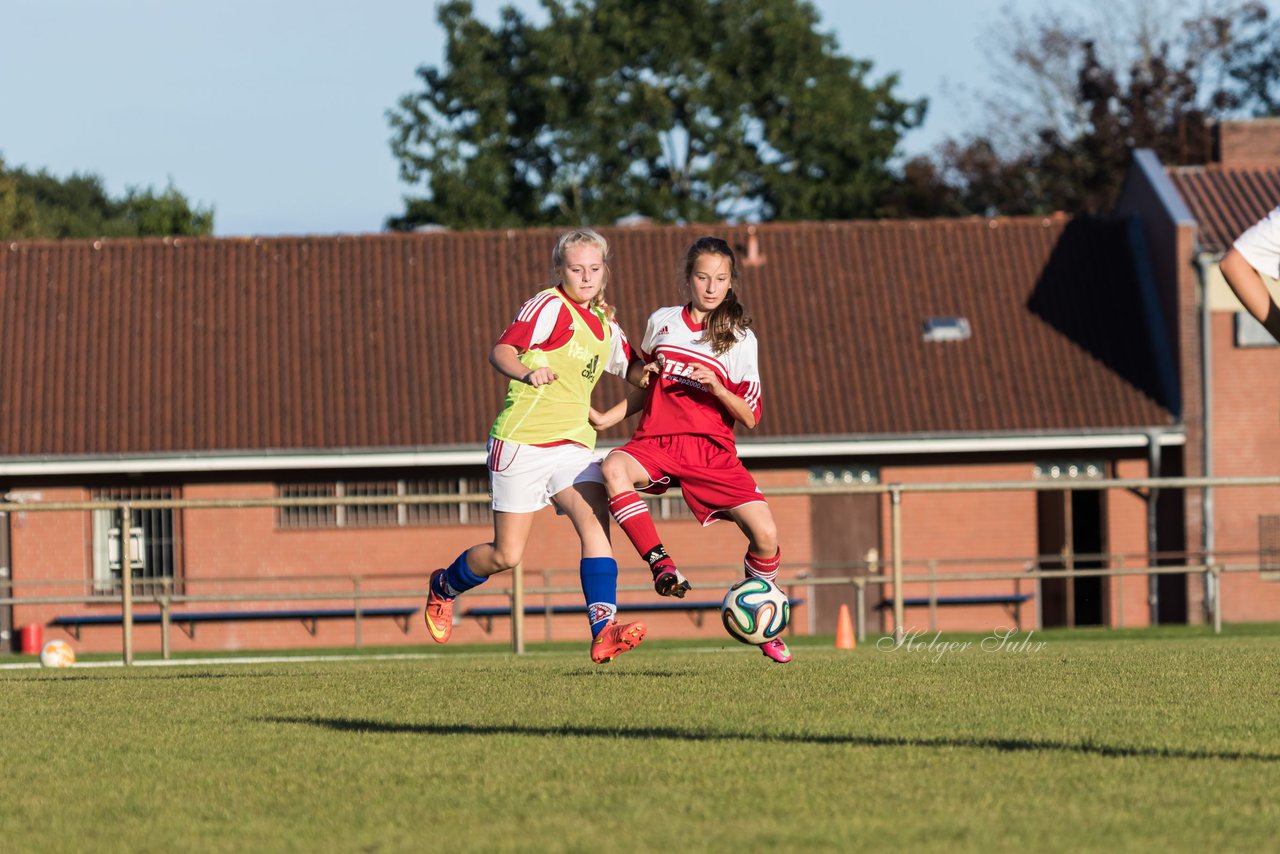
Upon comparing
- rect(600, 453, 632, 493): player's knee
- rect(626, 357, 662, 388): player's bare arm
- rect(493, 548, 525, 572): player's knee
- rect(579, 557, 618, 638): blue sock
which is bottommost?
rect(579, 557, 618, 638): blue sock

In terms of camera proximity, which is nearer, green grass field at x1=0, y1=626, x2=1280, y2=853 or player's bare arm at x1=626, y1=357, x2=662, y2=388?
green grass field at x1=0, y1=626, x2=1280, y2=853

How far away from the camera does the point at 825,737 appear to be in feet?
21.3

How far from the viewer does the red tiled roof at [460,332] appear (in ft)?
93.9

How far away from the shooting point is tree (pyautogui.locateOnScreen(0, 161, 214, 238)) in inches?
1849

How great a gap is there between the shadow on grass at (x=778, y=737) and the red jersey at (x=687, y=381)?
1.95 metres

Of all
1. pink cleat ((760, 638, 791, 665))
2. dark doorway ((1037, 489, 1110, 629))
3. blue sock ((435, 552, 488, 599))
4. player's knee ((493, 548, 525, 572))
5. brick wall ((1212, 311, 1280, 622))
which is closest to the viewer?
player's knee ((493, 548, 525, 572))

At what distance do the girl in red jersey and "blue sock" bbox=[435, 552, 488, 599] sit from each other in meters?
0.94

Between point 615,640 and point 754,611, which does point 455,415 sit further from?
point 615,640

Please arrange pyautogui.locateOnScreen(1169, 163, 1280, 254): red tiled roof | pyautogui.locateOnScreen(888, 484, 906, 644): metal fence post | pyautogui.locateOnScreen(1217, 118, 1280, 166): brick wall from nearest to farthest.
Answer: pyautogui.locateOnScreen(888, 484, 906, 644): metal fence post < pyautogui.locateOnScreen(1169, 163, 1280, 254): red tiled roof < pyautogui.locateOnScreen(1217, 118, 1280, 166): brick wall

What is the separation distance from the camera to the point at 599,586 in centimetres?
836

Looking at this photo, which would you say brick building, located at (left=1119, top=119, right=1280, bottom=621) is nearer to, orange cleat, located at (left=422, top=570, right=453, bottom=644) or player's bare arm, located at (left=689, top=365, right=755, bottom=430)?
orange cleat, located at (left=422, top=570, right=453, bottom=644)

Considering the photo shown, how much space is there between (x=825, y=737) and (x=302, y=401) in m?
23.2

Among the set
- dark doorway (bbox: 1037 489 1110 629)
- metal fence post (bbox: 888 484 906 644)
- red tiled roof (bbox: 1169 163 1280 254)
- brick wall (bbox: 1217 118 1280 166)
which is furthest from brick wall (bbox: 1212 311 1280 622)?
metal fence post (bbox: 888 484 906 644)

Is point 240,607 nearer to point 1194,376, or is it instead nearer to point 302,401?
point 302,401
